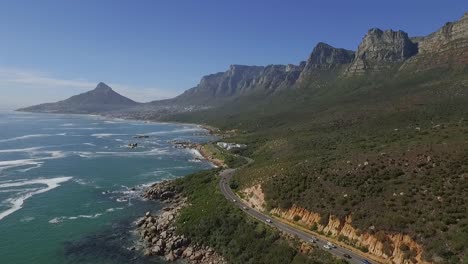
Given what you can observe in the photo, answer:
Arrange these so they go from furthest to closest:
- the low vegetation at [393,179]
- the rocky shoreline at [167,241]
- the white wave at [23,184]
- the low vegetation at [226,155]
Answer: the low vegetation at [226,155], the white wave at [23,184], the rocky shoreline at [167,241], the low vegetation at [393,179]

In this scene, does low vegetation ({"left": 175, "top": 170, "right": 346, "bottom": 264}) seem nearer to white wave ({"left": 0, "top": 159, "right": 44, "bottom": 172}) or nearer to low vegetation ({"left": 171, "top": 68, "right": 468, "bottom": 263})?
low vegetation ({"left": 171, "top": 68, "right": 468, "bottom": 263})

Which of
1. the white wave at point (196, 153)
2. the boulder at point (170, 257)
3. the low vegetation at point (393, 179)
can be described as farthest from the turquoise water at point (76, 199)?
the low vegetation at point (393, 179)

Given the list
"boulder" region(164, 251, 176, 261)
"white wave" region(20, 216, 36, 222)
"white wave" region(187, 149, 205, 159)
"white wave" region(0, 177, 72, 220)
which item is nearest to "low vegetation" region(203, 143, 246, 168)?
"white wave" region(187, 149, 205, 159)

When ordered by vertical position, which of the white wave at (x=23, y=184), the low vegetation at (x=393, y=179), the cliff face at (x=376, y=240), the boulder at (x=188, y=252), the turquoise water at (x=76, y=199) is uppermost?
the low vegetation at (x=393, y=179)

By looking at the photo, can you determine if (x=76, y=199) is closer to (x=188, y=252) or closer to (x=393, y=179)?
(x=188, y=252)

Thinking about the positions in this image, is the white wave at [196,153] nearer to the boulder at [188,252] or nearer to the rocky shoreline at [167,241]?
the rocky shoreline at [167,241]

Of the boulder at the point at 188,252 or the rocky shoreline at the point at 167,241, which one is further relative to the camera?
the boulder at the point at 188,252
